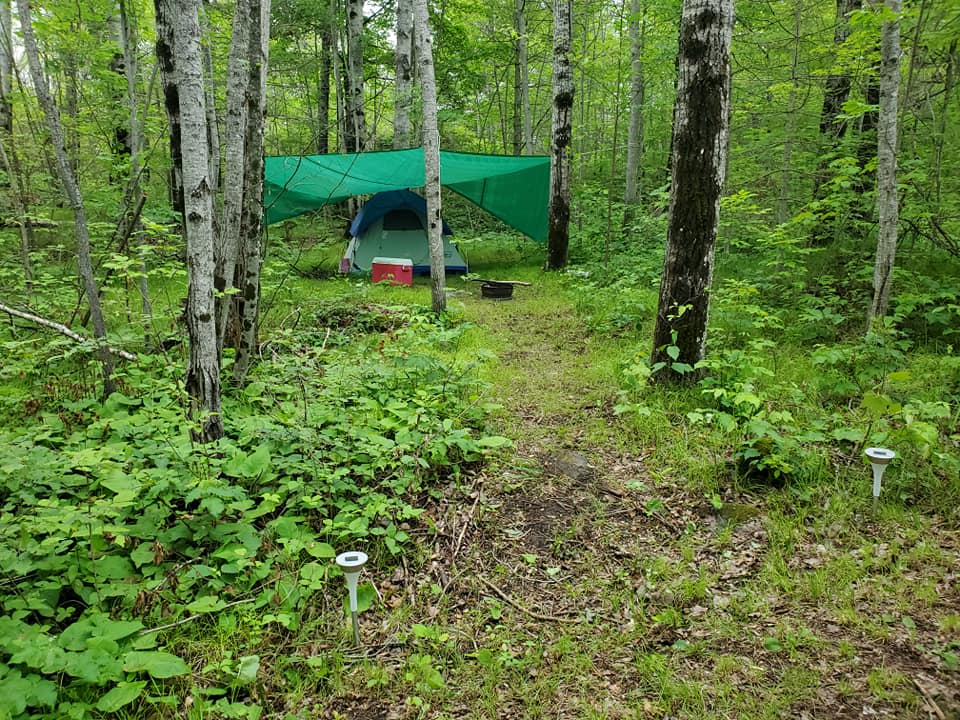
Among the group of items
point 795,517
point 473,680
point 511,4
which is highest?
point 511,4

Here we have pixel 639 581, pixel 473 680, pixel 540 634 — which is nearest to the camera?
pixel 473 680

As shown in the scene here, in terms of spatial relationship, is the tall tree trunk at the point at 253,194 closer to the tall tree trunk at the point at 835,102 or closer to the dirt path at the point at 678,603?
the dirt path at the point at 678,603

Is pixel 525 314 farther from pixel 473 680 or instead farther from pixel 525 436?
pixel 473 680

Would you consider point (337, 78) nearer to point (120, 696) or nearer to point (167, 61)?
point (167, 61)

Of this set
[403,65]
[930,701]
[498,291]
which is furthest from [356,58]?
[930,701]

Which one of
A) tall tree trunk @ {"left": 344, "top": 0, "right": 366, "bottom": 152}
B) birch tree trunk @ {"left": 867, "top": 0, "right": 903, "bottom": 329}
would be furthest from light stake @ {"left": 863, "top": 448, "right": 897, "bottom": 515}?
tall tree trunk @ {"left": 344, "top": 0, "right": 366, "bottom": 152}

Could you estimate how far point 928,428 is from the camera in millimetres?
2820

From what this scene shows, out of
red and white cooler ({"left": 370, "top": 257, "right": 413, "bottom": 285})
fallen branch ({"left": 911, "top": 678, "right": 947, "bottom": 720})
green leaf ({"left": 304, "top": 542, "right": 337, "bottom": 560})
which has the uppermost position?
red and white cooler ({"left": 370, "top": 257, "right": 413, "bottom": 285})

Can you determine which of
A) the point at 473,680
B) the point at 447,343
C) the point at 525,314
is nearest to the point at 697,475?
the point at 473,680

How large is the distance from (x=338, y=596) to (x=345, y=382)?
1722 mm

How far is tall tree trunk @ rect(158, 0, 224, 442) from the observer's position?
8.70 feet

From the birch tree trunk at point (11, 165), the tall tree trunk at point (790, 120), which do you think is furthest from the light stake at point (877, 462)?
the birch tree trunk at point (11, 165)

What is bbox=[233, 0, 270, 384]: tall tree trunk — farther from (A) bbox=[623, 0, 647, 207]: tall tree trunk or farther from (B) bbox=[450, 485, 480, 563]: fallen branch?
(A) bbox=[623, 0, 647, 207]: tall tree trunk

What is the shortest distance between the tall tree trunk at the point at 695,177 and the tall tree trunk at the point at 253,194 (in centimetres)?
292
